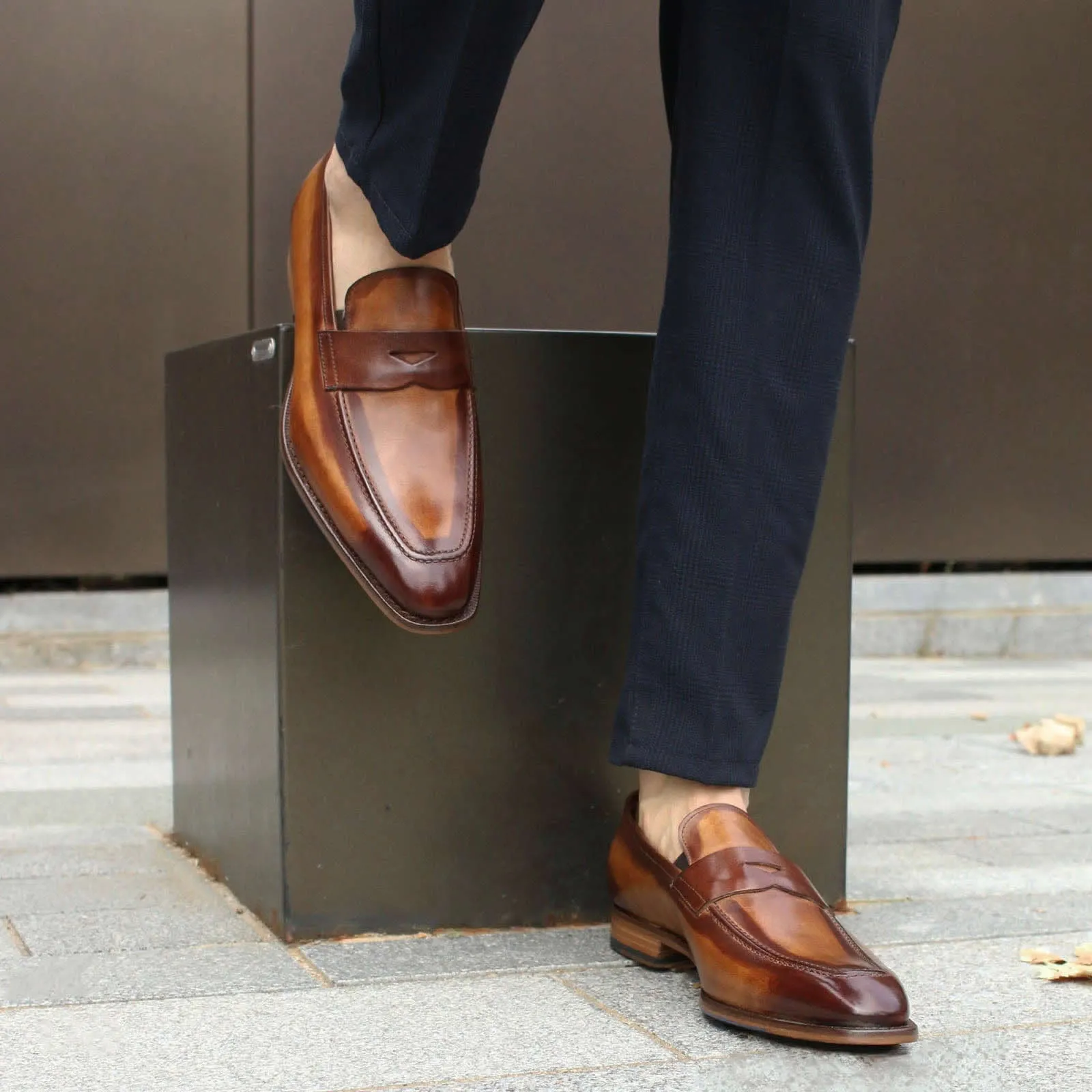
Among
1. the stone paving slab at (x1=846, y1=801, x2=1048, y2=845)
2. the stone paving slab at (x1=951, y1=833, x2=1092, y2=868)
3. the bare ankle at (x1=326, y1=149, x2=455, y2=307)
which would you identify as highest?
the bare ankle at (x1=326, y1=149, x2=455, y2=307)

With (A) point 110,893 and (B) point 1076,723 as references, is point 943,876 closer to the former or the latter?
(A) point 110,893

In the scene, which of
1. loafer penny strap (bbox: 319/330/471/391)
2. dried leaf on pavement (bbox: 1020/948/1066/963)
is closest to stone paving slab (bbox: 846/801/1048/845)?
dried leaf on pavement (bbox: 1020/948/1066/963)

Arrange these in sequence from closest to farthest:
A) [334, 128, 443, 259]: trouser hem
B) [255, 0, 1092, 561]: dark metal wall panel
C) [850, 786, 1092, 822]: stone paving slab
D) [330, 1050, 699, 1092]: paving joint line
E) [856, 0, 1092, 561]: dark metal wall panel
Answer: [330, 1050, 699, 1092]: paving joint line < [334, 128, 443, 259]: trouser hem < [850, 786, 1092, 822]: stone paving slab < [255, 0, 1092, 561]: dark metal wall panel < [856, 0, 1092, 561]: dark metal wall panel

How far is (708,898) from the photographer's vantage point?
131 cm

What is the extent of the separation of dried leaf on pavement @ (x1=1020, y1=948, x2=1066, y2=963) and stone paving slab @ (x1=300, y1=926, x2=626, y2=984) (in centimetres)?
40

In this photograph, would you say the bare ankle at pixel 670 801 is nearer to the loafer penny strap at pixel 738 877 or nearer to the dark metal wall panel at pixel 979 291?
the loafer penny strap at pixel 738 877

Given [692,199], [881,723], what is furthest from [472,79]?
[881,723]

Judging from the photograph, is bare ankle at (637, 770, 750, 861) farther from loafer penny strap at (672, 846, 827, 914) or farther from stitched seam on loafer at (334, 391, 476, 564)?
stitched seam on loafer at (334, 391, 476, 564)

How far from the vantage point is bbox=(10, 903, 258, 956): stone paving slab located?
150 centimetres

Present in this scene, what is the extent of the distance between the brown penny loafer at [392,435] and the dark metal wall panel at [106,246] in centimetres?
250

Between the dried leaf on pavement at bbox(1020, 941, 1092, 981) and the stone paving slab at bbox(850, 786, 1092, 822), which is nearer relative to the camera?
the dried leaf on pavement at bbox(1020, 941, 1092, 981)

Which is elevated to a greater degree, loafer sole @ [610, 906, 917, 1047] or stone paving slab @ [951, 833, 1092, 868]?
loafer sole @ [610, 906, 917, 1047]

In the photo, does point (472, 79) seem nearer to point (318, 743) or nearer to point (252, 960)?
point (318, 743)

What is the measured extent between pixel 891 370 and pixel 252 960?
340cm
